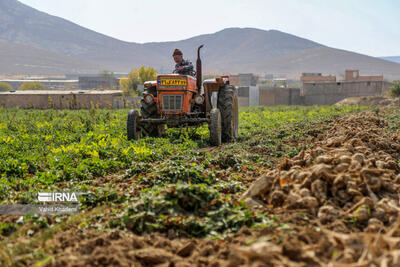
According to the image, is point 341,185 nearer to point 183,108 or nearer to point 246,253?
point 246,253

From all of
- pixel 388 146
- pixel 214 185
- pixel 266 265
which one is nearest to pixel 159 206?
pixel 214 185

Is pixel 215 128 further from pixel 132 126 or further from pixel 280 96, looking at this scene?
pixel 280 96

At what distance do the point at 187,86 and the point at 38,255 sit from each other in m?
7.75

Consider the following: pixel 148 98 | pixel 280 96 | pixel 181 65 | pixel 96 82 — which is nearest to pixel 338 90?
pixel 280 96

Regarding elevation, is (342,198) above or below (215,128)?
below

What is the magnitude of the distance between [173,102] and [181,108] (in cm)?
27

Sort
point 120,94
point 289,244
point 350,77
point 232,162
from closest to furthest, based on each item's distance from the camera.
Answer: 1. point 289,244
2. point 232,162
3. point 120,94
4. point 350,77

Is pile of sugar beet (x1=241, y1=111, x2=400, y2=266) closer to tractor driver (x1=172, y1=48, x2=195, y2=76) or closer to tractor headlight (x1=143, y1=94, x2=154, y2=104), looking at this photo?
tractor headlight (x1=143, y1=94, x2=154, y2=104)

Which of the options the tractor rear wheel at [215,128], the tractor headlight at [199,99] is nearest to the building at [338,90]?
the tractor headlight at [199,99]

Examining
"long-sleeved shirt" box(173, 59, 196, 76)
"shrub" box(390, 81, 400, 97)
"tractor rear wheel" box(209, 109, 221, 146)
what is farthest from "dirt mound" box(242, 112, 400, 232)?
"shrub" box(390, 81, 400, 97)

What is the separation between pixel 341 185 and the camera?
4.91m

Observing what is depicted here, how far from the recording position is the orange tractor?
35.2 ft

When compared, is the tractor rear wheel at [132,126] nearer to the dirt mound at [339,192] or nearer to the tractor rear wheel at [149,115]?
the tractor rear wheel at [149,115]

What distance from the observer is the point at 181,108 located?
11.1 m
